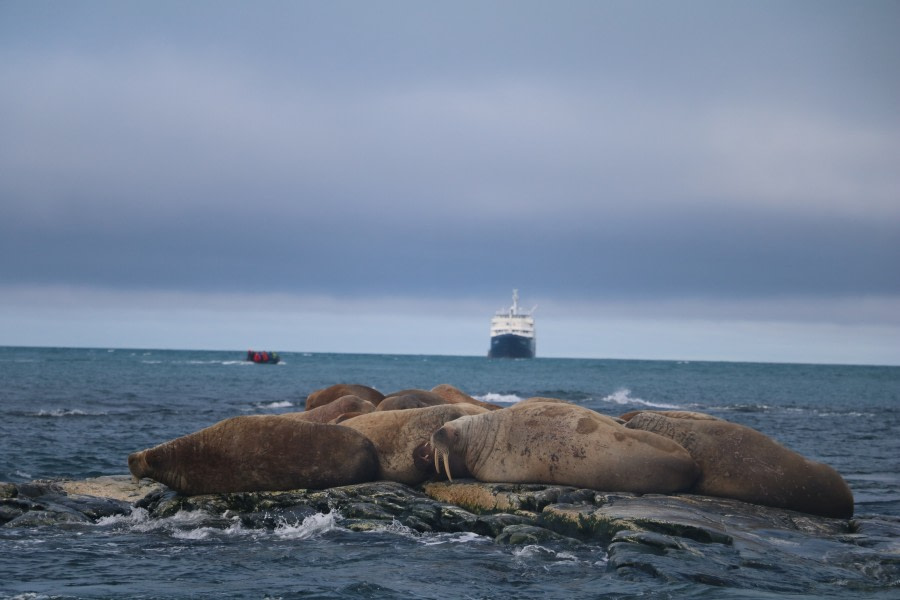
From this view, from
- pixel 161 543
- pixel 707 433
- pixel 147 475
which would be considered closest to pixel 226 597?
pixel 161 543

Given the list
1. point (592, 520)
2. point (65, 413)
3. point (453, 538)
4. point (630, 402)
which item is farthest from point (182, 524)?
point (630, 402)

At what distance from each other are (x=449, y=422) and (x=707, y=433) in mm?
3879

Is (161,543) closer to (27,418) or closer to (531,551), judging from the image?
(531,551)

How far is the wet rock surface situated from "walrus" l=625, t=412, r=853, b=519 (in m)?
0.32

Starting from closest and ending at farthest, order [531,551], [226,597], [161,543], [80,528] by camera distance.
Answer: [226,597], [531,551], [161,543], [80,528]

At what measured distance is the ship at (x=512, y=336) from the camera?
458ft

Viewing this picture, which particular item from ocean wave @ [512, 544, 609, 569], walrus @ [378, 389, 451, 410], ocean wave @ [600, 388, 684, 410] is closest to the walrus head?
ocean wave @ [512, 544, 609, 569]

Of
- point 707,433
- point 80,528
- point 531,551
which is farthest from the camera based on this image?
point 707,433

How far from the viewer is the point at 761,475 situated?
1233 centimetres

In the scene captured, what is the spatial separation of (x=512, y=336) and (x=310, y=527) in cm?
12738

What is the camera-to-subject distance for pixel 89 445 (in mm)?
21938

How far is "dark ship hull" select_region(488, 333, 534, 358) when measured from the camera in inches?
5487

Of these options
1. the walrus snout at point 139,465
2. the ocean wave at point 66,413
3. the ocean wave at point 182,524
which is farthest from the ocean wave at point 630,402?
the ocean wave at point 182,524

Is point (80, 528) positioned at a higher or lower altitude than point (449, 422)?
lower
